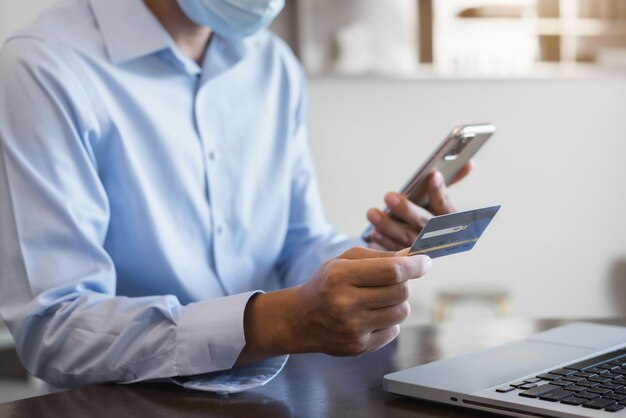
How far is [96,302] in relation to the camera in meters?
1.07

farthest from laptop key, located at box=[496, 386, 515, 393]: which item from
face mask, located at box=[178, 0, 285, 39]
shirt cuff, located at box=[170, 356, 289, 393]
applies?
face mask, located at box=[178, 0, 285, 39]

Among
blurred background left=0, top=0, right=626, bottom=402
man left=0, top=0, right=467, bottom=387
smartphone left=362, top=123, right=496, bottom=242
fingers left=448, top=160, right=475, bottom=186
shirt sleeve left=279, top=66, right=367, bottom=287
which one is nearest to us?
man left=0, top=0, right=467, bottom=387

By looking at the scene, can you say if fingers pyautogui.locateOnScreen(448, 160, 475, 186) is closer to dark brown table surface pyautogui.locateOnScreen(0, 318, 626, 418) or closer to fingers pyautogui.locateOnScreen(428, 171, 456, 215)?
fingers pyautogui.locateOnScreen(428, 171, 456, 215)

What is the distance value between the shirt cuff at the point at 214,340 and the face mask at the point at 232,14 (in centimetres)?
53

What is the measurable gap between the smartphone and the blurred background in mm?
2236

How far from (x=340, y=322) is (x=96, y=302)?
0.33 meters

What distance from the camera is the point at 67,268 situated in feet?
3.66

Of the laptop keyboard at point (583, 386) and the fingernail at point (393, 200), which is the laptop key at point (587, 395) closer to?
the laptop keyboard at point (583, 386)

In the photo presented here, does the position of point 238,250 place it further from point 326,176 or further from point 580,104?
point 580,104

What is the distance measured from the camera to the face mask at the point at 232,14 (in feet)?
4.42

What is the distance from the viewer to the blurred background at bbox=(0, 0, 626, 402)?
3.64m

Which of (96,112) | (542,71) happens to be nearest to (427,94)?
(542,71)

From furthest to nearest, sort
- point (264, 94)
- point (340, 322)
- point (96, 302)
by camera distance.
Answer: point (264, 94), point (96, 302), point (340, 322)

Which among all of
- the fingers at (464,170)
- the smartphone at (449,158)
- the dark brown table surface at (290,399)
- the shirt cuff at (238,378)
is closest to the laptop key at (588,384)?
the dark brown table surface at (290,399)
